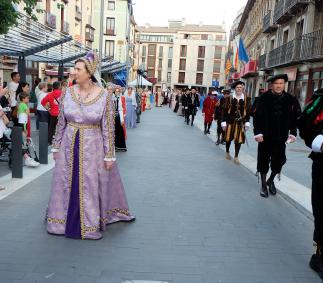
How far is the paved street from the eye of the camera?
349cm

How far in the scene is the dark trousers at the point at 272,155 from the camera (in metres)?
6.22

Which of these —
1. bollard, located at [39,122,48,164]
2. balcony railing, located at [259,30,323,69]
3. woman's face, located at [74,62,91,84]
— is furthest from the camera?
balcony railing, located at [259,30,323,69]

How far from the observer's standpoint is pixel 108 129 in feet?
13.7

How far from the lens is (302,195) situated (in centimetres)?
631

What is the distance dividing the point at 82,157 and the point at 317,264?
98.5 inches

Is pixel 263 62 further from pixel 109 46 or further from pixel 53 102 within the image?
pixel 109 46

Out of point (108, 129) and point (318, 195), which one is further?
point (108, 129)

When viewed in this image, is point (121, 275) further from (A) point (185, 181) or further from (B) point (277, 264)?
(A) point (185, 181)

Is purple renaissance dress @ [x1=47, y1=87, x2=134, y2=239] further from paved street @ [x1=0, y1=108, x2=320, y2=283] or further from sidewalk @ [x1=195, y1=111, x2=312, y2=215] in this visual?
sidewalk @ [x1=195, y1=111, x2=312, y2=215]

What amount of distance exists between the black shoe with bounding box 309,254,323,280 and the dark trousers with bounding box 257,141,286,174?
262 cm

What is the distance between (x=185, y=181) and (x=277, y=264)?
11.2 ft

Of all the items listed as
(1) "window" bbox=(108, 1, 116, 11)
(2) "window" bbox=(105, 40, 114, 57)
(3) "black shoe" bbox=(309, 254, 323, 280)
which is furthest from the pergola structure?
(1) "window" bbox=(108, 1, 116, 11)

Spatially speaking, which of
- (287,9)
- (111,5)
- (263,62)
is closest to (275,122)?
(287,9)

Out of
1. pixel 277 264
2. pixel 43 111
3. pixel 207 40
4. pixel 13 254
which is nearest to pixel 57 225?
pixel 13 254
